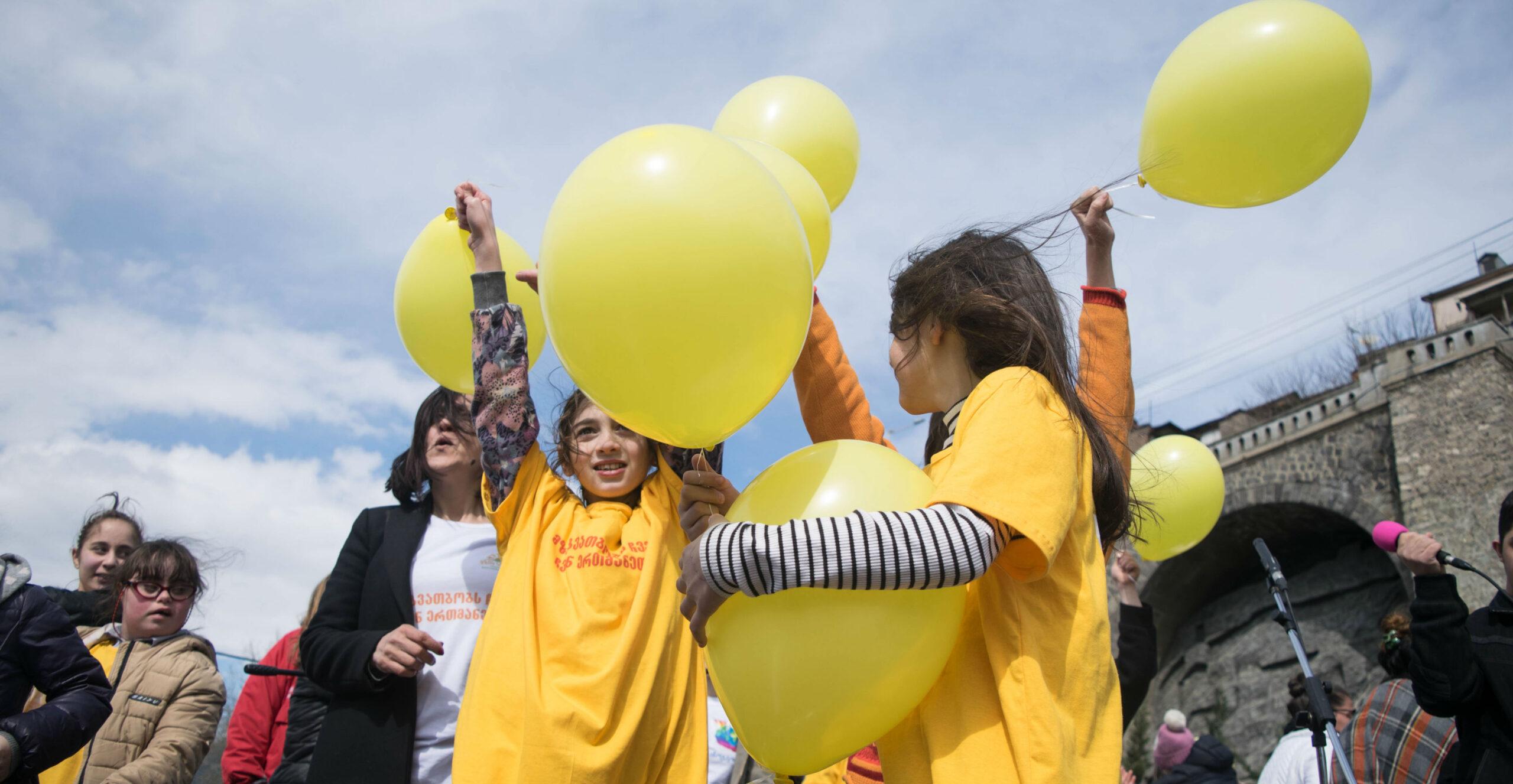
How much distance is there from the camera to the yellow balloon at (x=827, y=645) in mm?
1226

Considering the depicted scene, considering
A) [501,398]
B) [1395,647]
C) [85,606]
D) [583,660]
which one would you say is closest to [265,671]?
[85,606]

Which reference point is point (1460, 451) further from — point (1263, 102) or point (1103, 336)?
point (1103, 336)

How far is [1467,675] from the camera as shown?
2.15m

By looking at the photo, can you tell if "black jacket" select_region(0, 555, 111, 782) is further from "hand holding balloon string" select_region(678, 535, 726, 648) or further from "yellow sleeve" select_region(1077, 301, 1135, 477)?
"yellow sleeve" select_region(1077, 301, 1135, 477)

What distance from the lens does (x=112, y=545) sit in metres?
3.29

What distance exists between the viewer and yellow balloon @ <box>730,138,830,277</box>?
1.85m

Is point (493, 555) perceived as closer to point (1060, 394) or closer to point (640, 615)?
point (640, 615)

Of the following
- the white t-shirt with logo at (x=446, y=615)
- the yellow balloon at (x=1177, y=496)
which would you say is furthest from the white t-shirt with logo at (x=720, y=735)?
the yellow balloon at (x=1177, y=496)

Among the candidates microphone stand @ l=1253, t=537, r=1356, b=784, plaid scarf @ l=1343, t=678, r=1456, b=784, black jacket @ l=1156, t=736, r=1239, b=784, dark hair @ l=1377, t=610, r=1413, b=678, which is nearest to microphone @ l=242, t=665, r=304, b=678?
microphone stand @ l=1253, t=537, r=1356, b=784

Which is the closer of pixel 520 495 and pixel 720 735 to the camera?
pixel 520 495

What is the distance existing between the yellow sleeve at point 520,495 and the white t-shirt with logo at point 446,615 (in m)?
0.25

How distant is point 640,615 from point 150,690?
1.84 m

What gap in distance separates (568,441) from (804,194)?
0.78 metres

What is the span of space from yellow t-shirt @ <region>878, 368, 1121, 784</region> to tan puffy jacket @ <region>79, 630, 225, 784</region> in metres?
2.18
